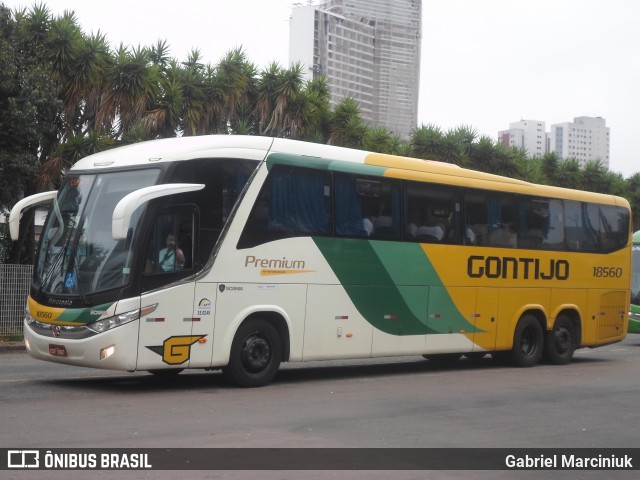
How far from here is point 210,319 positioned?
12828mm

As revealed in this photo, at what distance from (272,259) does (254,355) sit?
141 cm

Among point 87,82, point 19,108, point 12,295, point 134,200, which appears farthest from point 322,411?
point 87,82

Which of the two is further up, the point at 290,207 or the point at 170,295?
the point at 290,207

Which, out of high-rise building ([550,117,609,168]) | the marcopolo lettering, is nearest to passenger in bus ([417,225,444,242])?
the marcopolo lettering

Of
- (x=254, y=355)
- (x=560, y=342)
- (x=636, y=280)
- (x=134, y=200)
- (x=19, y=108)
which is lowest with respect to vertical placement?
(x=560, y=342)

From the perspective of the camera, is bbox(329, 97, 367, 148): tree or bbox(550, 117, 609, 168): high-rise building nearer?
bbox(329, 97, 367, 148): tree

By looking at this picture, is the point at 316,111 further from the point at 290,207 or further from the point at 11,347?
the point at 290,207

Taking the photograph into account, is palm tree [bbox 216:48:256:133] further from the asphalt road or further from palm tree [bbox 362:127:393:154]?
the asphalt road

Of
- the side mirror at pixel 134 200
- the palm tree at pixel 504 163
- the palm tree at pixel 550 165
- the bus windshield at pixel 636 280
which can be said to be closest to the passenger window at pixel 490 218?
the side mirror at pixel 134 200

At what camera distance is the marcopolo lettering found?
17.2 m

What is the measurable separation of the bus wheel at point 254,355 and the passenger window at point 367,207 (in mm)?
2034

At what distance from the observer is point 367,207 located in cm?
1503

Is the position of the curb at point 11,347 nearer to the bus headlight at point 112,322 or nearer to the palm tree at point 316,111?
the bus headlight at point 112,322

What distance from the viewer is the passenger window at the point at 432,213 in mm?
15805
